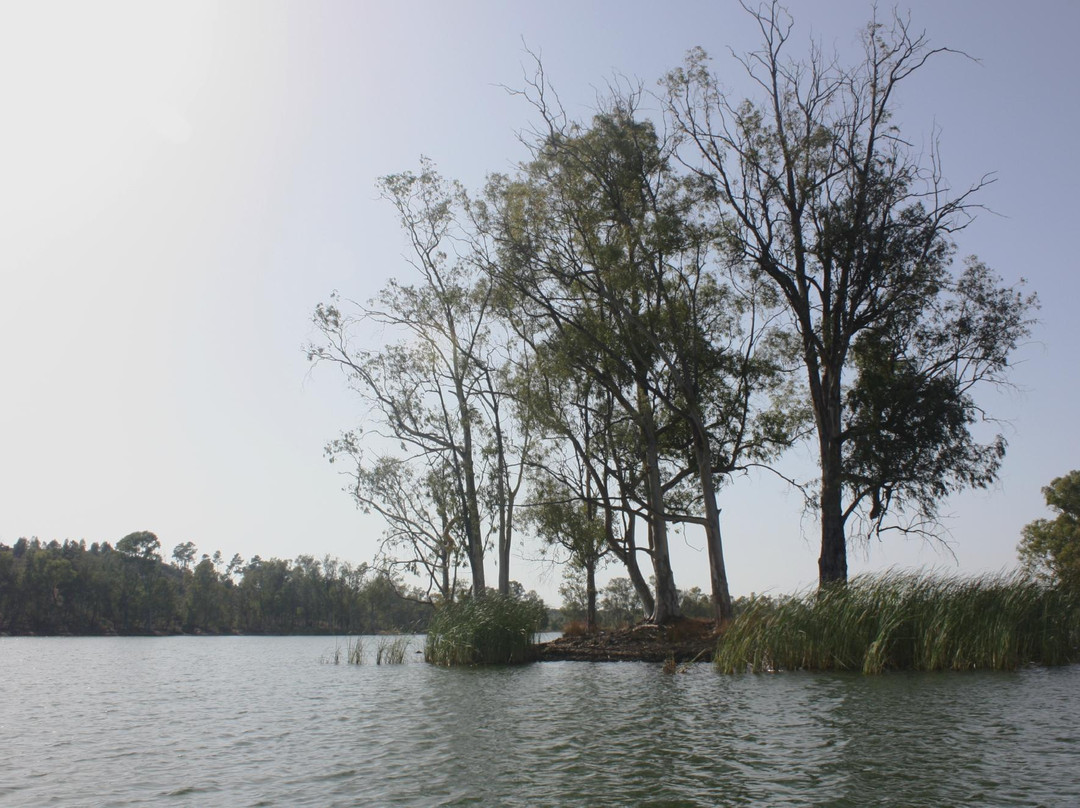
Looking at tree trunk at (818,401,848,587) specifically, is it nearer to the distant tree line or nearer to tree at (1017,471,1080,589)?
tree at (1017,471,1080,589)

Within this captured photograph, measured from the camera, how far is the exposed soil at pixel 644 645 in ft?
76.3

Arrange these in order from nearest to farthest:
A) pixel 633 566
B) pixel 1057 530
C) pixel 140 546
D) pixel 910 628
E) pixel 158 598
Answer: pixel 910 628
pixel 633 566
pixel 1057 530
pixel 158 598
pixel 140 546

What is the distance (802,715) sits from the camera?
11188mm

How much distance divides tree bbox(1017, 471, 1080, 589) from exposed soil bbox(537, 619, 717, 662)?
38.9 m

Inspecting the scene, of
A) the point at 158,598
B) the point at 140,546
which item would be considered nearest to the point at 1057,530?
the point at 158,598

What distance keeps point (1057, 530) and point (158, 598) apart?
102 m

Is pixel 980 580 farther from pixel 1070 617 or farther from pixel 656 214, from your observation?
pixel 656 214

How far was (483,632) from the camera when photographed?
74.6ft

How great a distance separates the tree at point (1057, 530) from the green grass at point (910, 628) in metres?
41.9

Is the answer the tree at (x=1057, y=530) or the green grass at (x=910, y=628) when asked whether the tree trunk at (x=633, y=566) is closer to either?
the green grass at (x=910, y=628)

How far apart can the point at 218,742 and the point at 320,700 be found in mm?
5207

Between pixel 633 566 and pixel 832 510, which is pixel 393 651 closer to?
pixel 633 566

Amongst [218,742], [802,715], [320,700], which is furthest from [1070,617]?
[218,742]

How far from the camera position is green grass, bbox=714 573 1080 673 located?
1602 cm
